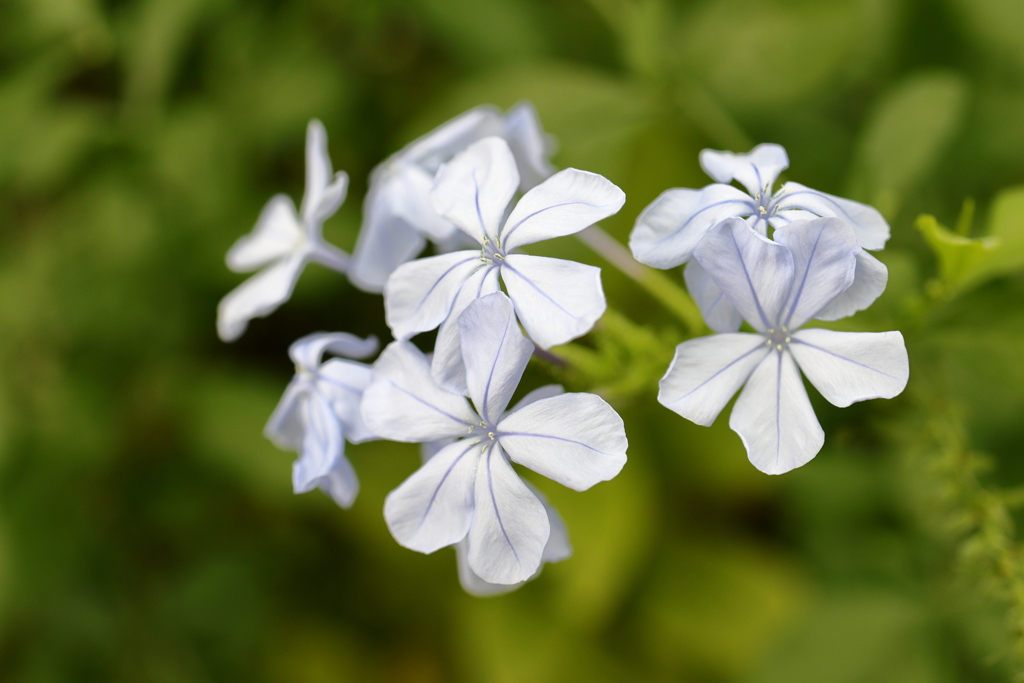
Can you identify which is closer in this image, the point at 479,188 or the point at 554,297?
the point at 554,297

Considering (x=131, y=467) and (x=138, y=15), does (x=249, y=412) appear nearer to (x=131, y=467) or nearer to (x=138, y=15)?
(x=131, y=467)

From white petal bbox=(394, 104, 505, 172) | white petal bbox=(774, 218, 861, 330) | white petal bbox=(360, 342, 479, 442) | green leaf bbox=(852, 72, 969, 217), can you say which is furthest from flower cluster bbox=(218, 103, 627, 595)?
green leaf bbox=(852, 72, 969, 217)

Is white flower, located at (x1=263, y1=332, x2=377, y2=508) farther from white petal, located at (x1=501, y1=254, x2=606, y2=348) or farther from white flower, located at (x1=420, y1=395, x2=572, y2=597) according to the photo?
white petal, located at (x1=501, y1=254, x2=606, y2=348)

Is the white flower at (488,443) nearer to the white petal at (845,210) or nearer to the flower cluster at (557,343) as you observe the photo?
the flower cluster at (557,343)

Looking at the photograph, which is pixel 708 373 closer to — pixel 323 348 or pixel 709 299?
pixel 709 299

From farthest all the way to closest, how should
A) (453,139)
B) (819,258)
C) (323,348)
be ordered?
1. (453,139)
2. (323,348)
3. (819,258)

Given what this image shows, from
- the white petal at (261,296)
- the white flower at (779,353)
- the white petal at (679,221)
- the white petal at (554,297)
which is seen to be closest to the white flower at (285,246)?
the white petal at (261,296)

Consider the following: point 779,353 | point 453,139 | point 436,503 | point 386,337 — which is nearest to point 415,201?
point 453,139
